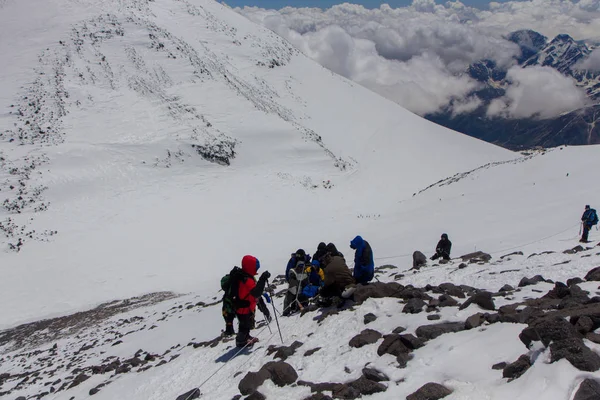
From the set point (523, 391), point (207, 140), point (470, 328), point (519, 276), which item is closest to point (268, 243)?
point (207, 140)

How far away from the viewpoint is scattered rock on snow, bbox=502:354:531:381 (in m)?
4.91

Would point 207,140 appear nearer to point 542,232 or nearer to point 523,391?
point 542,232

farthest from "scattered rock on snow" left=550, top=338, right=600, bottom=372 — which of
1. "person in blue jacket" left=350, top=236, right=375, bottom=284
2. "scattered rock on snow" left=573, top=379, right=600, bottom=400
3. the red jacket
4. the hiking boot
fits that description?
the hiking boot

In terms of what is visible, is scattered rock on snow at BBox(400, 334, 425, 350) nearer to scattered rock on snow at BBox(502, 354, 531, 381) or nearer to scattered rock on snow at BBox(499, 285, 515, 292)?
scattered rock on snow at BBox(502, 354, 531, 381)

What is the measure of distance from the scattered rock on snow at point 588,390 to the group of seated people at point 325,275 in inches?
257

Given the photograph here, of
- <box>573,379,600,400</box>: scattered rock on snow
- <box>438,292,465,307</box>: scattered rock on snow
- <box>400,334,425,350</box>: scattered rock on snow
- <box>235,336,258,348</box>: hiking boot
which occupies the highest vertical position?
<box>573,379,600,400</box>: scattered rock on snow

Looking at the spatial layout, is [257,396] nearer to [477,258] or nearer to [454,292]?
[454,292]

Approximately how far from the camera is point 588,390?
13.3 feet

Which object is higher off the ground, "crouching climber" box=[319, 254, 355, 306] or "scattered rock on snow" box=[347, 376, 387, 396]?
"crouching climber" box=[319, 254, 355, 306]

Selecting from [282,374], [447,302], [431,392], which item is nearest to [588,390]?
[431,392]

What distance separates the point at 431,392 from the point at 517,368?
1.13m

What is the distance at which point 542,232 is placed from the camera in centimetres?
2072

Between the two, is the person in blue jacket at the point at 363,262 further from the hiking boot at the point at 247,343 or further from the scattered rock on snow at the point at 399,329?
the scattered rock on snow at the point at 399,329

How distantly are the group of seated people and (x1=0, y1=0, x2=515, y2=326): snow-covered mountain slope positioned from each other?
16.1 m
